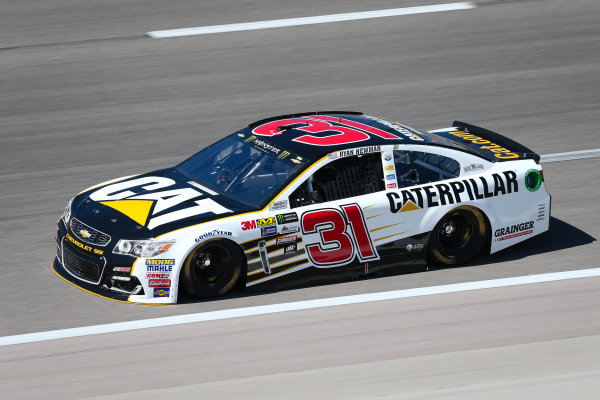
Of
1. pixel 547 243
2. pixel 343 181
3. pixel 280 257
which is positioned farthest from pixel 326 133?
pixel 547 243

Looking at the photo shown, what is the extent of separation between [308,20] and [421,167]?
8.95 meters

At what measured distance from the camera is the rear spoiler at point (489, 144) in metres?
9.57

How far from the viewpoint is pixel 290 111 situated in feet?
46.1

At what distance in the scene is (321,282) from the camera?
861 centimetres

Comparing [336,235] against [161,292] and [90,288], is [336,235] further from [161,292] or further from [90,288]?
[90,288]

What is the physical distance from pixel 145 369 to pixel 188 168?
280 cm

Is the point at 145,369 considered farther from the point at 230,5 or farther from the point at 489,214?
the point at 230,5

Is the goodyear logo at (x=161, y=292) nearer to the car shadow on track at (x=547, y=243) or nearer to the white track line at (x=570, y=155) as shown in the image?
the car shadow on track at (x=547, y=243)

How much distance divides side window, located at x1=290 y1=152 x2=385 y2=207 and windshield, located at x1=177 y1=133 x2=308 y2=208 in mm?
168

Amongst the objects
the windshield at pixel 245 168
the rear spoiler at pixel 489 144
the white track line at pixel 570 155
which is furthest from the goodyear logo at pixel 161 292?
the white track line at pixel 570 155

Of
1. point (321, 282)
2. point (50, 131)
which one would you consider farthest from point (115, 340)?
point (50, 131)

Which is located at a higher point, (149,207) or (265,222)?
(149,207)

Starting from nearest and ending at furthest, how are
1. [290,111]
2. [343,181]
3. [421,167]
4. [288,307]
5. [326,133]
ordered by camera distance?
[288,307] < [343,181] < [326,133] < [421,167] < [290,111]

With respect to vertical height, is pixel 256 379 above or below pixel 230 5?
below
